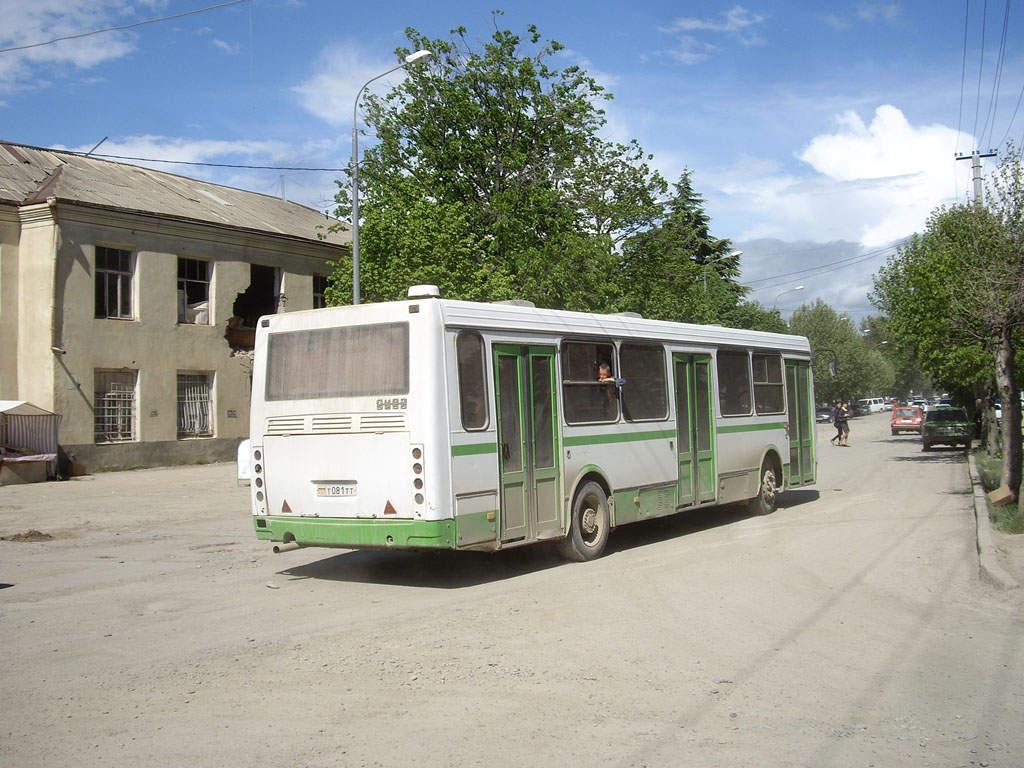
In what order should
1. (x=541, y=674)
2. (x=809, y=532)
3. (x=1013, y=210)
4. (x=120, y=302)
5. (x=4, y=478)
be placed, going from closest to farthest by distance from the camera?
(x=541, y=674) < (x=809, y=532) < (x=1013, y=210) < (x=4, y=478) < (x=120, y=302)

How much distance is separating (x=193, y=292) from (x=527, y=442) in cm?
2279

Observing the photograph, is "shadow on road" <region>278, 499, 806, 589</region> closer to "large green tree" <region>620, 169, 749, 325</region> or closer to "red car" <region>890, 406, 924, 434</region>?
"large green tree" <region>620, 169, 749, 325</region>

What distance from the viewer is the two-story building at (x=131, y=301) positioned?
26641mm

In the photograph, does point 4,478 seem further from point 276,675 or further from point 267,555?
point 276,675

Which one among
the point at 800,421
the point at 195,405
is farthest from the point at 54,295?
the point at 800,421

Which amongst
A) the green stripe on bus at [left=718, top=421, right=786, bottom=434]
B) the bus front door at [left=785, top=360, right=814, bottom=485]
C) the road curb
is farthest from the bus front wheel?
the bus front door at [left=785, top=360, right=814, bottom=485]

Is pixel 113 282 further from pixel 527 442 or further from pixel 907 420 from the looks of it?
pixel 907 420

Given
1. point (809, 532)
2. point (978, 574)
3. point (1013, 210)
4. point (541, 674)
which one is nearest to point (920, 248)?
point (1013, 210)

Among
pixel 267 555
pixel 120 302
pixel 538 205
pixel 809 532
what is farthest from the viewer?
pixel 538 205

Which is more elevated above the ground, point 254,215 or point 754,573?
point 254,215

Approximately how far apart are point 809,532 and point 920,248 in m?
28.0

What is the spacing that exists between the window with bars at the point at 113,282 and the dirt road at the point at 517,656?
1623 cm

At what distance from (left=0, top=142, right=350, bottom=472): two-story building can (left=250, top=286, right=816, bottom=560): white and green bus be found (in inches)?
724

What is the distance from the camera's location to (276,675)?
656 cm
